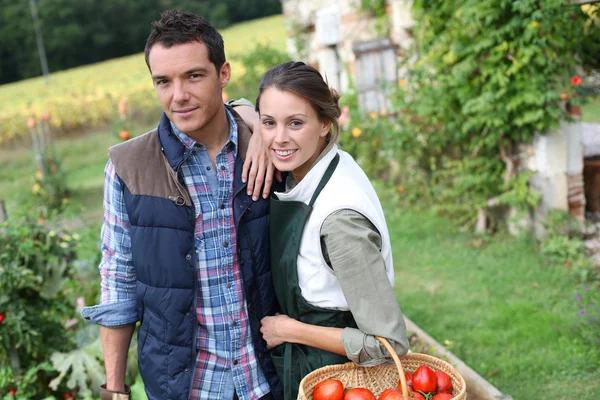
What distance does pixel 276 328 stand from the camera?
6.18 ft

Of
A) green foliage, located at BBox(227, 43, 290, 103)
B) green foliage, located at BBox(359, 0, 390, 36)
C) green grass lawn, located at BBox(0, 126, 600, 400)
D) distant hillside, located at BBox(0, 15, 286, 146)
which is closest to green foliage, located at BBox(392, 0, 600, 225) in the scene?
green grass lawn, located at BBox(0, 126, 600, 400)

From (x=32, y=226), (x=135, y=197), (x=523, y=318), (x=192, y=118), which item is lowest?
(x=523, y=318)

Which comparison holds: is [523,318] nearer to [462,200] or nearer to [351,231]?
[462,200]

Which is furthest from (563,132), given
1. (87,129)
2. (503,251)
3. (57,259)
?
(87,129)

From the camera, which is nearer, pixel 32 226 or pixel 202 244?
pixel 202 244

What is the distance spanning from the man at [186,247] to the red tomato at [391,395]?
436mm

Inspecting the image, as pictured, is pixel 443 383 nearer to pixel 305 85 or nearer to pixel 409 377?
pixel 409 377

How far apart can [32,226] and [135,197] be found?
214 cm

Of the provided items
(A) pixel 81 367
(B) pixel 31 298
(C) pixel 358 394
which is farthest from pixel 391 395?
(B) pixel 31 298

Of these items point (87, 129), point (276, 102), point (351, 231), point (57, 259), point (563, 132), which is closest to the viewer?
point (351, 231)

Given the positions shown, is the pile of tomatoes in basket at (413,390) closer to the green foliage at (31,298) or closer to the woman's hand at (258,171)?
the woman's hand at (258,171)

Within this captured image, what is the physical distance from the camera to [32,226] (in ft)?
12.1

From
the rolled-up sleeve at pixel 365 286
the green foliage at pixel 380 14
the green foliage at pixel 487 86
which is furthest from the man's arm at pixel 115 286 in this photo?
the green foliage at pixel 380 14

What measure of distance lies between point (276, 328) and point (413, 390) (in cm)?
44
